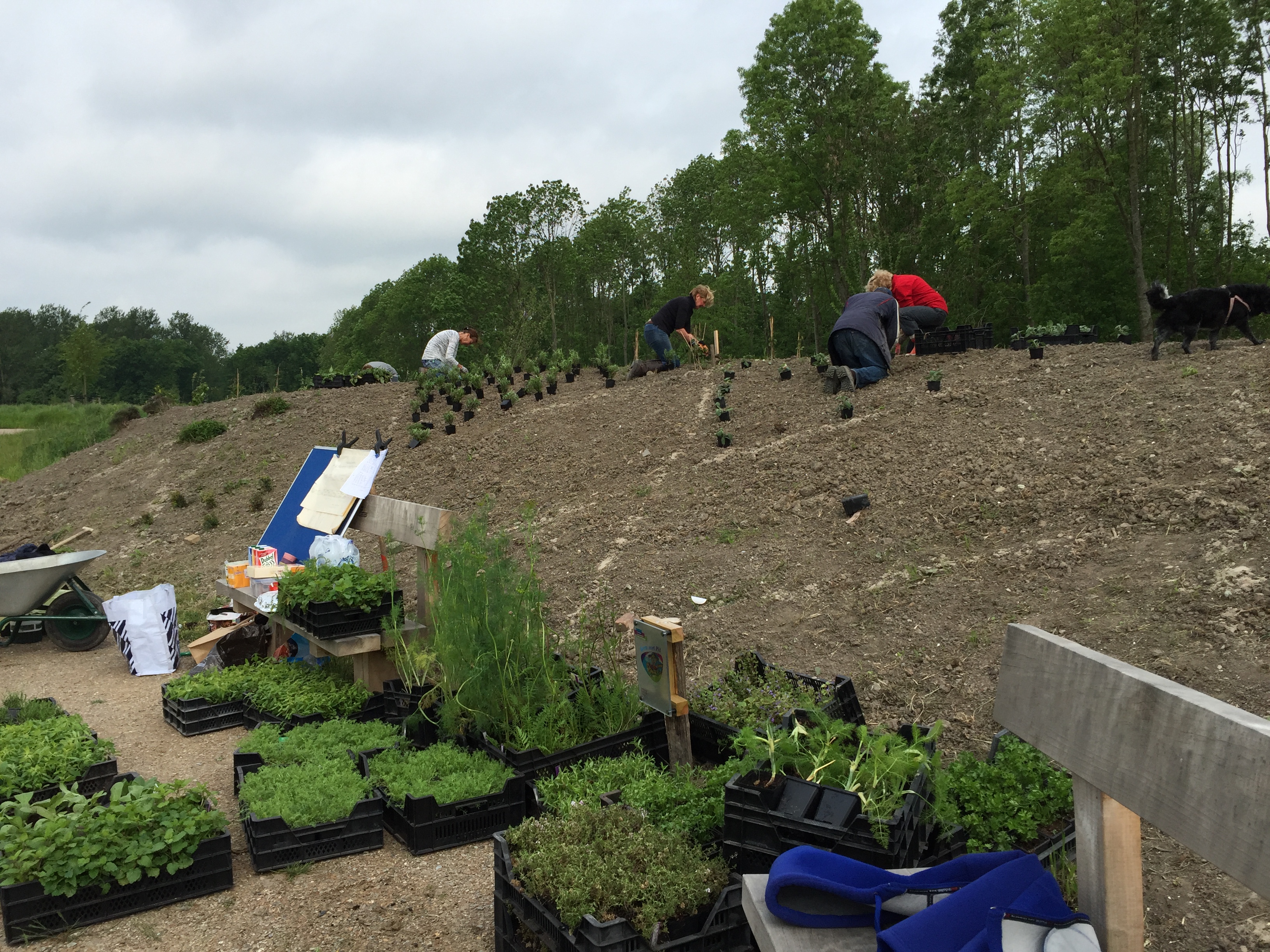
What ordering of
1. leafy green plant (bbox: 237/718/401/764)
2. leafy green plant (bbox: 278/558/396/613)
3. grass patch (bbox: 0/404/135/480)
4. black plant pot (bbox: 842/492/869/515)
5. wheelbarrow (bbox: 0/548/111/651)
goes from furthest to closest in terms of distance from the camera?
grass patch (bbox: 0/404/135/480) < wheelbarrow (bbox: 0/548/111/651) < black plant pot (bbox: 842/492/869/515) < leafy green plant (bbox: 278/558/396/613) < leafy green plant (bbox: 237/718/401/764)

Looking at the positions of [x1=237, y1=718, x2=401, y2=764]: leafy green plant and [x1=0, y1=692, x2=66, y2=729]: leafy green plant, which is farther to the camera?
[x1=0, y1=692, x2=66, y2=729]: leafy green plant

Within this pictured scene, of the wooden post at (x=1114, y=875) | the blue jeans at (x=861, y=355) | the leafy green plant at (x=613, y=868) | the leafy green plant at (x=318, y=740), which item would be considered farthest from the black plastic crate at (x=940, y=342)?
the wooden post at (x=1114, y=875)

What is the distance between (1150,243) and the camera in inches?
862

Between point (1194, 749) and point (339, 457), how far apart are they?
6.37m

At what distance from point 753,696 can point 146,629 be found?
16.3 ft

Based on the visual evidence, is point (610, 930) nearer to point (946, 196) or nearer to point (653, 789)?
point (653, 789)

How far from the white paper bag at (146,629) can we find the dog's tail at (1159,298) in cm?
846

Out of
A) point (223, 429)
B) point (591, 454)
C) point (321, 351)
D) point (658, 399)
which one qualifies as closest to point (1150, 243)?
point (658, 399)

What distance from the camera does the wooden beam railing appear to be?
1376 mm

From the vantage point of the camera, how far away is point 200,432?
15570 millimetres

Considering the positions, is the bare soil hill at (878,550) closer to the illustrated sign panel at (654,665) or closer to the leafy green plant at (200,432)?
the illustrated sign panel at (654,665)

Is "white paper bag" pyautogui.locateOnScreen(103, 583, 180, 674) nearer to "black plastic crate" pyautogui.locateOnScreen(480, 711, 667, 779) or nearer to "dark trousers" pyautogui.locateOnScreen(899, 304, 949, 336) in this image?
"black plastic crate" pyautogui.locateOnScreen(480, 711, 667, 779)

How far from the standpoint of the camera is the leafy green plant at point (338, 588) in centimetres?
518

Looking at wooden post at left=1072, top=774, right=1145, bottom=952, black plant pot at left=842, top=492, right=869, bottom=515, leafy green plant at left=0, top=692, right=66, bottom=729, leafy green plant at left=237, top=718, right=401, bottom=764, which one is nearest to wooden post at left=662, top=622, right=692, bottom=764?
leafy green plant at left=237, top=718, right=401, bottom=764
